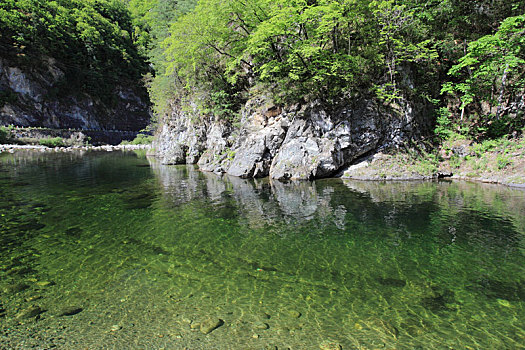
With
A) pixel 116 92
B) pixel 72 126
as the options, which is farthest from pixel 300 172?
pixel 116 92

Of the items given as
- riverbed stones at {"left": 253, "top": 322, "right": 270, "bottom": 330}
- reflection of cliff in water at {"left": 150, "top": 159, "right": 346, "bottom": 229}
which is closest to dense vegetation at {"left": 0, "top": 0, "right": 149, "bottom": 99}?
reflection of cliff in water at {"left": 150, "top": 159, "right": 346, "bottom": 229}

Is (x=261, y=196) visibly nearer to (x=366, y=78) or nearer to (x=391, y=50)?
(x=366, y=78)

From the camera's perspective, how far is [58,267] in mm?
6207

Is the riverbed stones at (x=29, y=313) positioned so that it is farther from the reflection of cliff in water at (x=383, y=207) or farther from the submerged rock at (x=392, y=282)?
the submerged rock at (x=392, y=282)

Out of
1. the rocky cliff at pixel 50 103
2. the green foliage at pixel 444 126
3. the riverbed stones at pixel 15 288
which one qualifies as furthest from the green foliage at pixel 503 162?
the rocky cliff at pixel 50 103

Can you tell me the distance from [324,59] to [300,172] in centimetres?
766

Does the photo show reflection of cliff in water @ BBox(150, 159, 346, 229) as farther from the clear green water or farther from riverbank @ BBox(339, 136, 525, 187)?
riverbank @ BBox(339, 136, 525, 187)

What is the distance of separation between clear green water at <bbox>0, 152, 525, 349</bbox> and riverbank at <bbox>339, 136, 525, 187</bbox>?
5179mm

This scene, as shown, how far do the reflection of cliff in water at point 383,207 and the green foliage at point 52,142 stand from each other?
164 feet

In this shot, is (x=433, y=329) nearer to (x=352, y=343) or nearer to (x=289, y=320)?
(x=352, y=343)

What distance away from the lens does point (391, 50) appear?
18.1m

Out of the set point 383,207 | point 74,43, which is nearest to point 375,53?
point 383,207

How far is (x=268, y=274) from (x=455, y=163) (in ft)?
57.8

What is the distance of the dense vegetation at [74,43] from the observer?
60125mm
